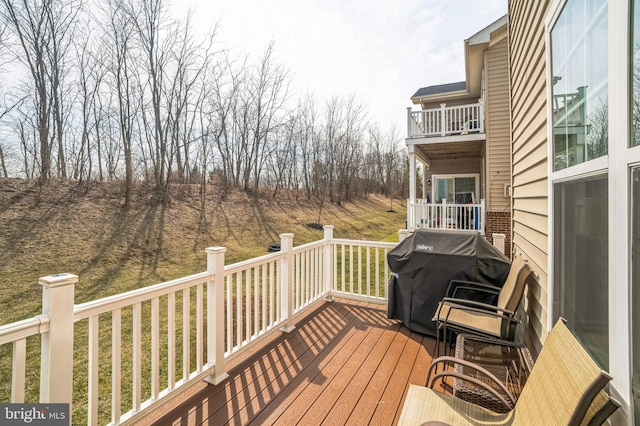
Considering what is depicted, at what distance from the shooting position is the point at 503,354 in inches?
107

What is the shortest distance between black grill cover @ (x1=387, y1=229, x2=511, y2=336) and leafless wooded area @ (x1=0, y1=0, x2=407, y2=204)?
9.93 meters

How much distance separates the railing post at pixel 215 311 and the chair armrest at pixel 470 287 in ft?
7.96

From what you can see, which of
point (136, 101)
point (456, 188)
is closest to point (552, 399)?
point (456, 188)

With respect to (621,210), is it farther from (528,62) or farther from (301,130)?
(301,130)

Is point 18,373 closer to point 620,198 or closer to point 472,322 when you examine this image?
point 620,198

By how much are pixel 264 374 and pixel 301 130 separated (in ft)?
52.2

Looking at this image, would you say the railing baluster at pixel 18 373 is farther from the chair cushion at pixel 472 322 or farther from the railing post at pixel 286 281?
the chair cushion at pixel 472 322

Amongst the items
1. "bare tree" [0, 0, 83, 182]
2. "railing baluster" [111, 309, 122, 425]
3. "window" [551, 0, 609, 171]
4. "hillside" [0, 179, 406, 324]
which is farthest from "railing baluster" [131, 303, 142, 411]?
"bare tree" [0, 0, 83, 182]

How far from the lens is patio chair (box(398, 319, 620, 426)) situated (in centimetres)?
104

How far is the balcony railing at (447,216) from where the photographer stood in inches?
313

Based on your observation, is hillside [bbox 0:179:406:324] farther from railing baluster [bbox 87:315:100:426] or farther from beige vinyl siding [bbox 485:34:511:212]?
beige vinyl siding [bbox 485:34:511:212]

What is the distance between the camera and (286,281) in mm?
3848

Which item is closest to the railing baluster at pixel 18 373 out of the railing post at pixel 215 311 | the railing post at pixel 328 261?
the railing post at pixel 215 311

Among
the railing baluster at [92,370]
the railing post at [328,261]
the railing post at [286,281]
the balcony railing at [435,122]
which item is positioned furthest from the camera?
the balcony railing at [435,122]
